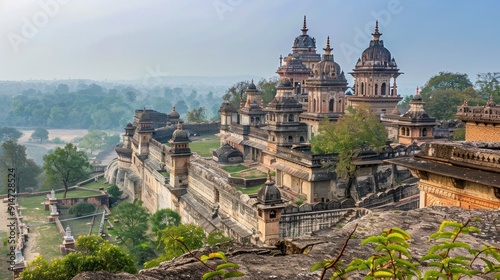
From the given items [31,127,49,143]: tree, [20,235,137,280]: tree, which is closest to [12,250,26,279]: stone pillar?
[20,235,137,280]: tree

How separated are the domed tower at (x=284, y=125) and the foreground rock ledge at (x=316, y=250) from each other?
2219 cm

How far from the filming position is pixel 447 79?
53.8m

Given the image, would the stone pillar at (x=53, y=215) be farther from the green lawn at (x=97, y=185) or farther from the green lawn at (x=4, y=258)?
the green lawn at (x=97, y=185)

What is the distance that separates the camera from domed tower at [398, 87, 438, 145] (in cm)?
2891

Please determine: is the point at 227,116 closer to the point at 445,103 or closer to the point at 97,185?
the point at 97,185

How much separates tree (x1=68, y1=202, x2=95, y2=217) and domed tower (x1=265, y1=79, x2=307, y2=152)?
14305 mm

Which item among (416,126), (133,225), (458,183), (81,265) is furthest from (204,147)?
(458,183)

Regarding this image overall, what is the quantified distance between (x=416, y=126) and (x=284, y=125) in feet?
23.1

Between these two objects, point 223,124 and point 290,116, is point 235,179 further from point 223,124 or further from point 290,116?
point 223,124

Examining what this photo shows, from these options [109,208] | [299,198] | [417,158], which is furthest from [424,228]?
[109,208]

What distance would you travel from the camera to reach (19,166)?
5191 cm

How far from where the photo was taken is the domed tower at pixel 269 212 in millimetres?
18312

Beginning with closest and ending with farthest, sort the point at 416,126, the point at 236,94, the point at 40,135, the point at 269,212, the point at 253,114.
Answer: the point at 269,212 < the point at 416,126 < the point at 253,114 < the point at 236,94 < the point at 40,135

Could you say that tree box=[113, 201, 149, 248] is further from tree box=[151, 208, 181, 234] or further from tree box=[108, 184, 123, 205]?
tree box=[108, 184, 123, 205]
